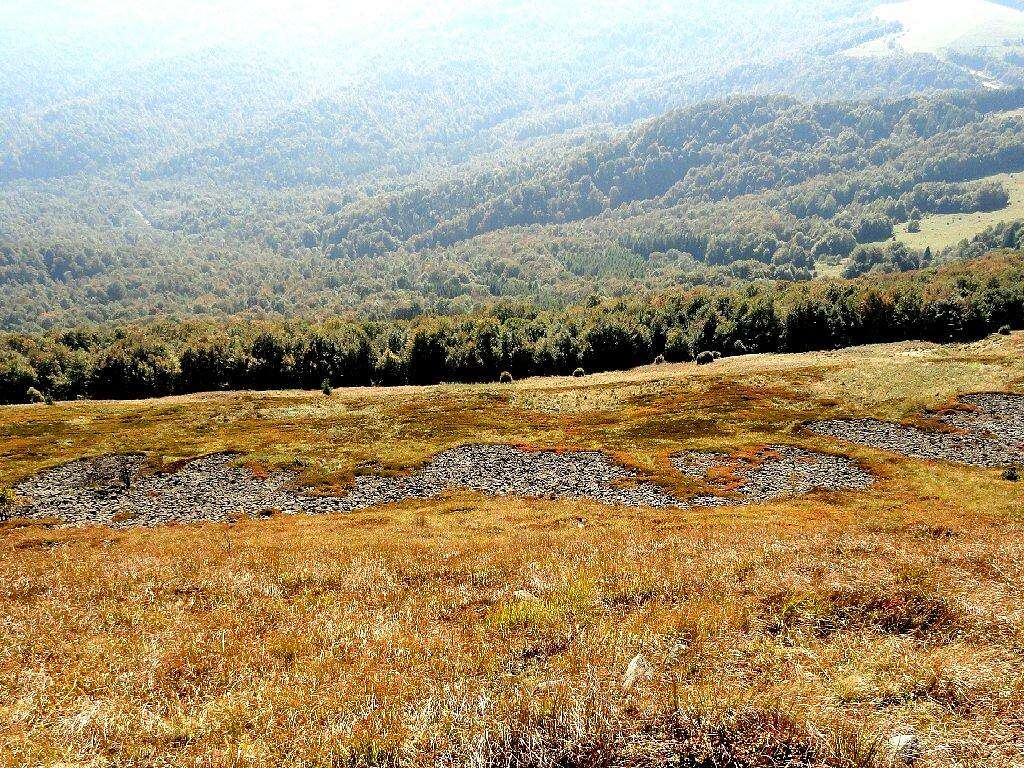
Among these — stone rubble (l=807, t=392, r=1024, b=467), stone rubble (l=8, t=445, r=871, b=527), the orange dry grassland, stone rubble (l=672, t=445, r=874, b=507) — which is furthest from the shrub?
the orange dry grassland

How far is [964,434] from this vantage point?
58062 mm

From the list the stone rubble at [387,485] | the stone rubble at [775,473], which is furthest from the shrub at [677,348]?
the stone rubble at [387,485]

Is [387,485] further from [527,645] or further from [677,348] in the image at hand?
[677,348]

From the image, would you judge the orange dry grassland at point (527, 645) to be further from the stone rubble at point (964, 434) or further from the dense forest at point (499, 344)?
the dense forest at point (499, 344)

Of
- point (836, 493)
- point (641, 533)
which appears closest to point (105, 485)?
point (641, 533)

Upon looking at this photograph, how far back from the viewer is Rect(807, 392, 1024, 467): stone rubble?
170ft

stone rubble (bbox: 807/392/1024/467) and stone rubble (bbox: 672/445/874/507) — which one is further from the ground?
stone rubble (bbox: 672/445/874/507)

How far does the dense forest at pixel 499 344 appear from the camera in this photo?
140 m

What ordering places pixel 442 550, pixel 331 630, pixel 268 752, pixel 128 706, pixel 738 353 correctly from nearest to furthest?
pixel 268 752, pixel 128 706, pixel 331 630, pixel 442 550, pixel 738 353

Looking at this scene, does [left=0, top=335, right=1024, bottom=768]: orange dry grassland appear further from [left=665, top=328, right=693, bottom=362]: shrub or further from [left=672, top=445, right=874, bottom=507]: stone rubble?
[left=665, top=328, right=693, bottom=362]: shrub

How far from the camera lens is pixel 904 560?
755 inches

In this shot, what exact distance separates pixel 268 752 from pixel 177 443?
70167 mm

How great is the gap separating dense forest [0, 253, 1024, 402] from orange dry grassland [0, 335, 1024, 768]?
380 feet

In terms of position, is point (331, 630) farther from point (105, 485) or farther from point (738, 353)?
point (738, 353)
